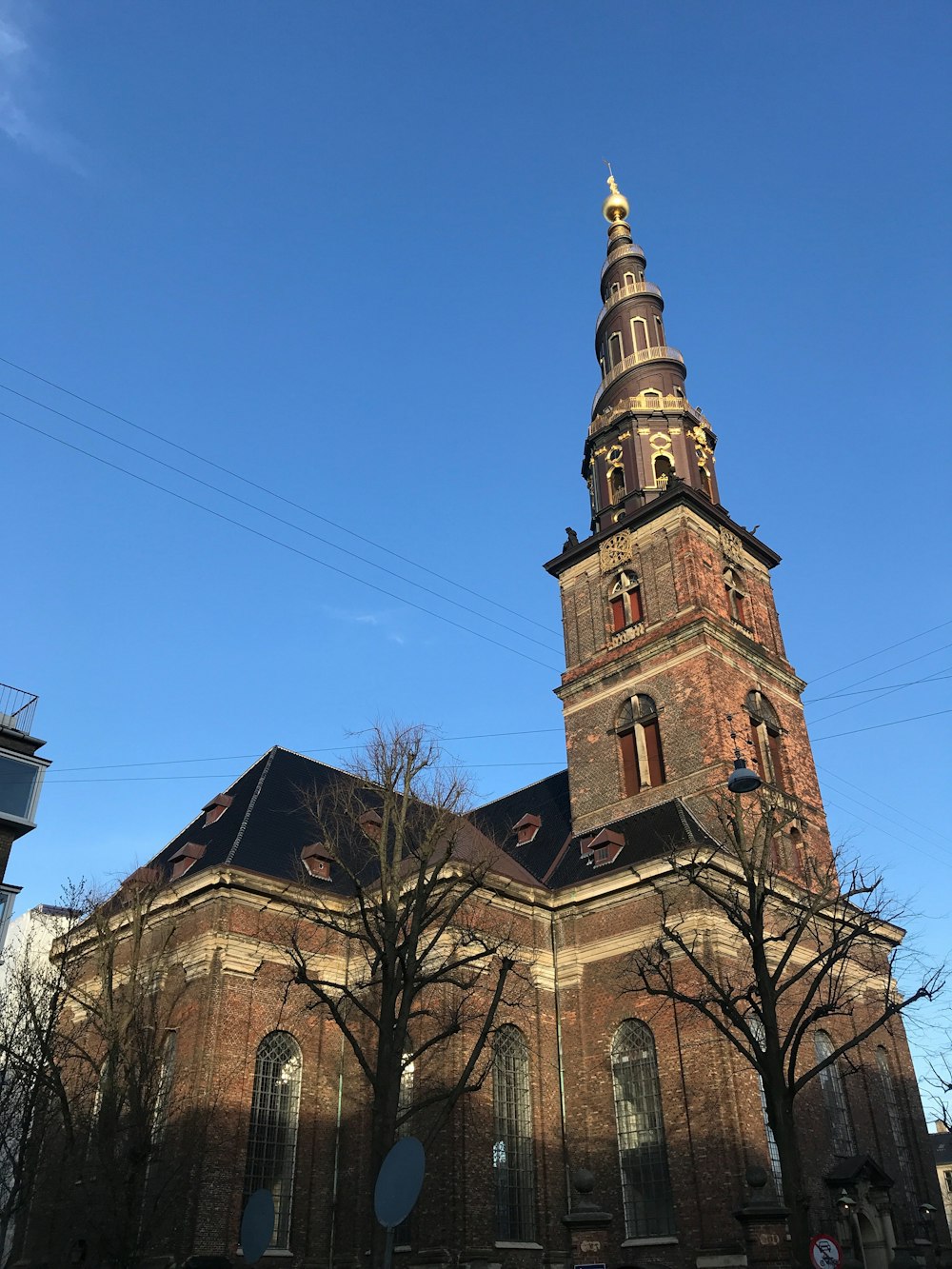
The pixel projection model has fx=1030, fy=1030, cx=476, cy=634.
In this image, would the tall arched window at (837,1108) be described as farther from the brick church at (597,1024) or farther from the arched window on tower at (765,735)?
the arched window on tower at (765,735)

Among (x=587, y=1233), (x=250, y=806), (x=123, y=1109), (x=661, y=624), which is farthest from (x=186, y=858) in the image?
(x=661, y=624)

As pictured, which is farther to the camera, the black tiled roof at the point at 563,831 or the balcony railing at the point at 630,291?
the balcony railing at the point at 630,291

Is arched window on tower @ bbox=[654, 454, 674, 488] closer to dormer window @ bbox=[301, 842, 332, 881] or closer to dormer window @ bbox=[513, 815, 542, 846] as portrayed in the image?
Result: dormer window @ bbox=[513, 815, 542, 846]

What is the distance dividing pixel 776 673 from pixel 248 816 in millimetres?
17048

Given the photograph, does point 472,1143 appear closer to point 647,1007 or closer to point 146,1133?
point 647,1007

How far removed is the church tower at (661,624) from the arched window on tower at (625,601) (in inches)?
1.7

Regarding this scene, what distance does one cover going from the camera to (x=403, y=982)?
682 inches

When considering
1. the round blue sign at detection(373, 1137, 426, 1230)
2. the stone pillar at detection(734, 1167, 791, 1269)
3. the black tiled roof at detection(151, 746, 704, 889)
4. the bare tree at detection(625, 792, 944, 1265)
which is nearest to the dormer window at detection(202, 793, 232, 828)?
the black tiled roof at detection(151, 746, 704, 889)

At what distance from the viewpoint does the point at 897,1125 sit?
89.7 ft

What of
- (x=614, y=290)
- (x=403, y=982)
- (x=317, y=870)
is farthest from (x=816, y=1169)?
(x=614, y=290)

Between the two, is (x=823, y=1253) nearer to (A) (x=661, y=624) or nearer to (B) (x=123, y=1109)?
(B) (x=123, y=1109)

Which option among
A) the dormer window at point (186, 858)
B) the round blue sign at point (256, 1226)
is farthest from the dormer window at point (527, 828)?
the round blue sign at point (256, 1226)

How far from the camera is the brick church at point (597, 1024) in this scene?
72.5 ft

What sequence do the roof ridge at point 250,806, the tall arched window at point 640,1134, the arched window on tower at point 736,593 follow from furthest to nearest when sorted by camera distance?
the arched window on tower at point 736,593
the roof ridge at point 250,806
the tall arched window at point 640,1134
